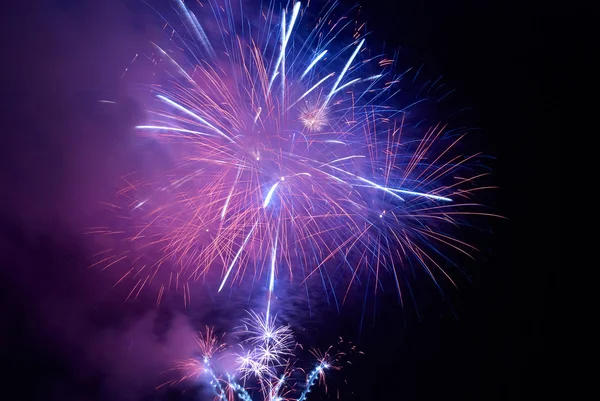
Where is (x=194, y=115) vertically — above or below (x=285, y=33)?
below

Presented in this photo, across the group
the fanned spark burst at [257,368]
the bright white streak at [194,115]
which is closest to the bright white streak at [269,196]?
the bright white streak at [194,115]

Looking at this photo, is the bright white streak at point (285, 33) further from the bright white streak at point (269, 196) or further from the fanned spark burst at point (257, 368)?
the fanned spark burst at point (257, 368)

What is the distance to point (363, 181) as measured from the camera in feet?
23.5

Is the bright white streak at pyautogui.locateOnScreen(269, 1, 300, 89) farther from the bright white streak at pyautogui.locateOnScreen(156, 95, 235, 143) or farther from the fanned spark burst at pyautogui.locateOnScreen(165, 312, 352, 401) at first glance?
the fanned spark burst at pyautogui.locateOnScreen(165, 312, 352, 401)

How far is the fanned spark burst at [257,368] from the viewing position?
8.81 meters

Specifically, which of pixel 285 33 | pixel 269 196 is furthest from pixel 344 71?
pixel 269 196

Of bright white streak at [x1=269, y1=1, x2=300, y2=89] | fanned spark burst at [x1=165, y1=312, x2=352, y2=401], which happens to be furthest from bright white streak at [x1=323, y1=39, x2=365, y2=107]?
fanned spark burst at [x1=165, y1=312, x2=352, y2=401]

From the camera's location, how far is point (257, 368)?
29.8 feet

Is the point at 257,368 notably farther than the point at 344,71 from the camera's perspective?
Yes

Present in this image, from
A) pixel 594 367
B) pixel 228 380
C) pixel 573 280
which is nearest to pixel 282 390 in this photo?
pixel 228 380

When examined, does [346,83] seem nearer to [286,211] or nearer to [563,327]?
[286,211]

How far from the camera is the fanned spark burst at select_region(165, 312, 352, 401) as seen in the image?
8812 mm

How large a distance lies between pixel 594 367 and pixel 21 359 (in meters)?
20.4

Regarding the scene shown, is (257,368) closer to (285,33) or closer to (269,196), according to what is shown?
(269,196)
